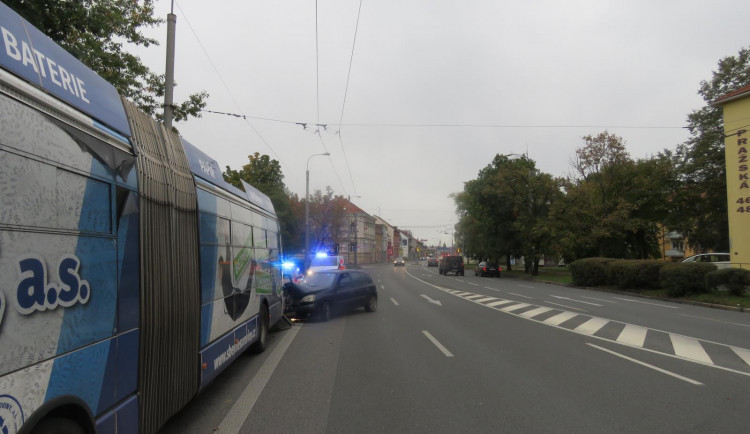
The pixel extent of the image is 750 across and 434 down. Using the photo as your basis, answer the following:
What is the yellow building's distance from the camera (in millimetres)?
24078

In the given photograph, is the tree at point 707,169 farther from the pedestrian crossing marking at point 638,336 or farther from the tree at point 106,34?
the tree at point 106,34

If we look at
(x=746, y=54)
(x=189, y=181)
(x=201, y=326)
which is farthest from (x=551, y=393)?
(x=746, y=54)

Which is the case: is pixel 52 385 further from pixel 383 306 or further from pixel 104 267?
pixel 383 306

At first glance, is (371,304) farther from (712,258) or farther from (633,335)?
(712,258)

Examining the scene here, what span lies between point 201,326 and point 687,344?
922cm

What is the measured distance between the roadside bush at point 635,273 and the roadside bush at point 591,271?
0.93 meters

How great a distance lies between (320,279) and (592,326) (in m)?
7.52

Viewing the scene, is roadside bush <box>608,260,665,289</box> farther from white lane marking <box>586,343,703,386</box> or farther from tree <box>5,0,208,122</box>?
tree <box>5,0,208,122</box>

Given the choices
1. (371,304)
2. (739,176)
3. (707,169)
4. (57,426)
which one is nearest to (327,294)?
(371,304)

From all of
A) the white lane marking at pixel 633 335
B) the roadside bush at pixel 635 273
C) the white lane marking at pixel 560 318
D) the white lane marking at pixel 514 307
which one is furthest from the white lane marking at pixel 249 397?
the roadside bush at pixel 635 273

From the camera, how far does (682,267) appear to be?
66.7 feet

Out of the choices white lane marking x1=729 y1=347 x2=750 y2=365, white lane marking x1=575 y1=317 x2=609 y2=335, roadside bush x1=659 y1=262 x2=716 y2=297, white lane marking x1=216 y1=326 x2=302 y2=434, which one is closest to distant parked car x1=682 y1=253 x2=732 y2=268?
roadside bush x1=659 y1=262 x2=716 y2=297

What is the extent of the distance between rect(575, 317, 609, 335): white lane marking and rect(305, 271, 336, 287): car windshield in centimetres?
679

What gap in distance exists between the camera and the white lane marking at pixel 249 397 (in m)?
4.80
